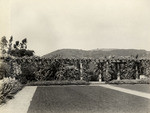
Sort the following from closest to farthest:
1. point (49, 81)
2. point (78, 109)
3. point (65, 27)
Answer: point (78, 109), point (65, 27), point (49, 81)

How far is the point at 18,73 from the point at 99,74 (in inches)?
265

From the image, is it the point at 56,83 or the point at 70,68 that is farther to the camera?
the point at 70,68

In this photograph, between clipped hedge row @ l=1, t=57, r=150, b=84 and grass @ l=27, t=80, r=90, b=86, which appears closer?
grass @ l=27, t=80, r=90, b=86

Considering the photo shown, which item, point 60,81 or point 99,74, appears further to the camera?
point 99,74

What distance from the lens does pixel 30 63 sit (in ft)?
88.3

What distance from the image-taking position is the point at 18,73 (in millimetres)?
25891

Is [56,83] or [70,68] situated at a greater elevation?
[70,68]

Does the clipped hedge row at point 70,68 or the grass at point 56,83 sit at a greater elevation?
the clipped hedge row at point 70,68

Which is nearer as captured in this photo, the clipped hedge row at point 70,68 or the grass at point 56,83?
the grass at point 56,83

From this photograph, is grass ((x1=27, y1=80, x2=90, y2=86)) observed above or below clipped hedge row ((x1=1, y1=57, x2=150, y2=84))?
below

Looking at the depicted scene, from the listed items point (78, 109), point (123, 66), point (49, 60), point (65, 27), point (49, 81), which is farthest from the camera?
point (123, 66)

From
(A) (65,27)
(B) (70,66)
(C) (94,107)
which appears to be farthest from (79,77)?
(C) (94,107)

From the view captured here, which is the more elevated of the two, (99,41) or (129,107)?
(99,41)

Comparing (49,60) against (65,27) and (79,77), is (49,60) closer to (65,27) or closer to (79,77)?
(79,77)
